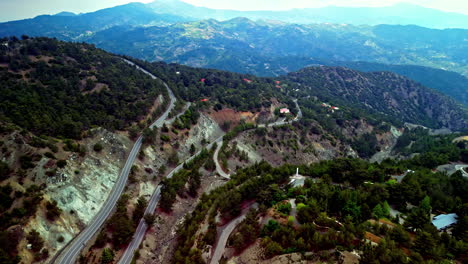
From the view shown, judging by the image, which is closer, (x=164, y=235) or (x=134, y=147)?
(x=164, y=235)

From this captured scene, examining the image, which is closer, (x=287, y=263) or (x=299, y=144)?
(x=287, y=263)

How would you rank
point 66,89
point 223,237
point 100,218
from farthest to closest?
point 66,89 < point 100,218 < point 223,237

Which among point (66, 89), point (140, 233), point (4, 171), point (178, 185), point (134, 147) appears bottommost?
point (140, 233)

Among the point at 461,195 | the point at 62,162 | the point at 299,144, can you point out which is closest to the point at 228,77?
the point at 299,144

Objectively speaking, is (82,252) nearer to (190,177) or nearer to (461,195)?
(190,177)

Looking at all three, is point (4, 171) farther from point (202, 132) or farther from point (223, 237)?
point (202, 132)

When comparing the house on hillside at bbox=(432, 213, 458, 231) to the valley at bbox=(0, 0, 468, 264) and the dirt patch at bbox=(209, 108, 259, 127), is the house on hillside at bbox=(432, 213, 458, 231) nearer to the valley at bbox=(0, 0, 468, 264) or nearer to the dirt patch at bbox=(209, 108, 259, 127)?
the valley at bbox=(0, 0, 468, 264)

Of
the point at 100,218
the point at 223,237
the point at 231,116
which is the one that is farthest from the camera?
the point at 231,116

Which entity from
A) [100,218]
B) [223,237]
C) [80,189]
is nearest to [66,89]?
[80,189]
